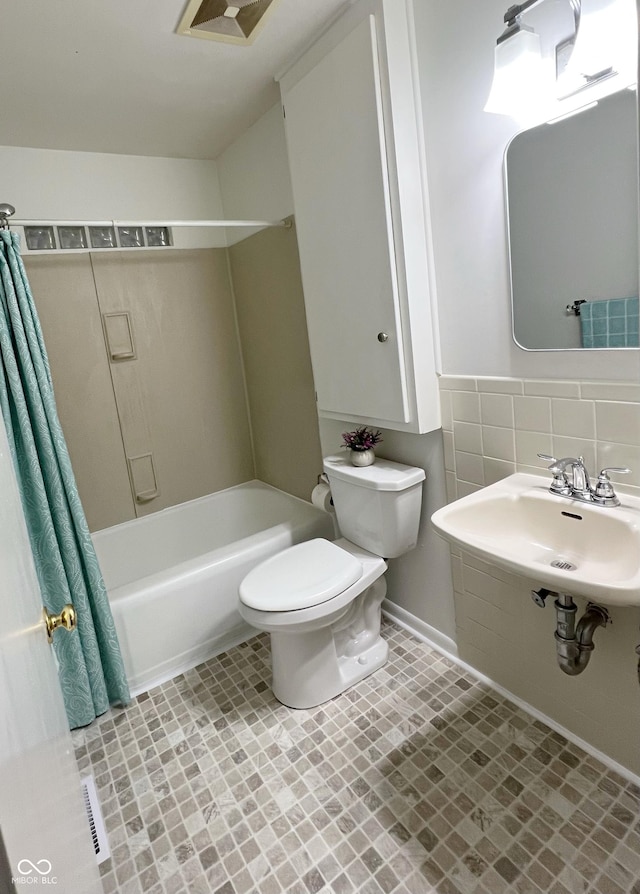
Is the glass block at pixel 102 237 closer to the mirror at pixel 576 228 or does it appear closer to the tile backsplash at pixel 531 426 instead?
the tile backsplash at pixel 531 426

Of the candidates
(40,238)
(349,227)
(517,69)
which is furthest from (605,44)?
(40,238)

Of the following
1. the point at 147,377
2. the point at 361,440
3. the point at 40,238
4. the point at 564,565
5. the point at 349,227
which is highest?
the point at 40,238

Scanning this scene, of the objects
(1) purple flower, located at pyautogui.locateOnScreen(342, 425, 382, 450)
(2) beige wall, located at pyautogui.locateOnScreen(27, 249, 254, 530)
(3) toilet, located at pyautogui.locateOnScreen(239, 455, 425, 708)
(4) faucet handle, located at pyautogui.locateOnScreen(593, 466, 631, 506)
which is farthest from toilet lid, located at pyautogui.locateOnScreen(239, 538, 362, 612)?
(2) beige wall, located at pyautogui.locateOnScreen(27, 249, 254, 530)

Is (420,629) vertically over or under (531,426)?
under

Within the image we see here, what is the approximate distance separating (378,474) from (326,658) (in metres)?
0.69

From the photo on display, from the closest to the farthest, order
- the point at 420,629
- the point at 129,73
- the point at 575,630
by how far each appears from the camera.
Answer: the point at 575,630 → the point at 129,73 → the point at 420,629

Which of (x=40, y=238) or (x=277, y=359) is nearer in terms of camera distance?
(x=40, y=238)

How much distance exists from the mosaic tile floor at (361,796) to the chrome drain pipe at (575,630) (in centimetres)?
38

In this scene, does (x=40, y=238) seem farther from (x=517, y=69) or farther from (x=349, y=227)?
(x=517, y=69)

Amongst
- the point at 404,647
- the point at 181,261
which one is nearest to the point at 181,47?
the point at 181,261

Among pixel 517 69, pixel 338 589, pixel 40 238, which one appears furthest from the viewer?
pixel 40 238

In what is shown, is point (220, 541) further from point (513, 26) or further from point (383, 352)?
point (513, 26)

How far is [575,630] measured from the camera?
1.39 m

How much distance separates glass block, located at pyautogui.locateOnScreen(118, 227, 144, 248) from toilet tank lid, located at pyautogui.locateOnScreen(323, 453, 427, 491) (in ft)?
5.15
